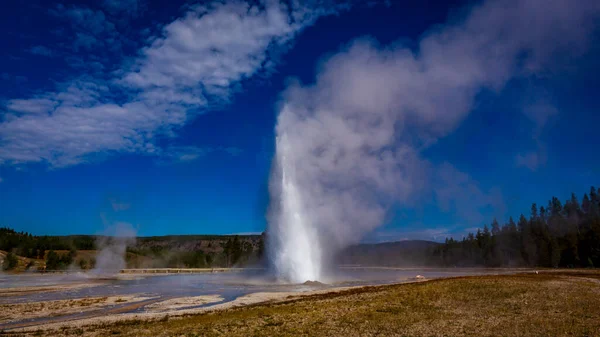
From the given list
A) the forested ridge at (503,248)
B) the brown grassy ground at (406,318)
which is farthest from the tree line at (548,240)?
the brown grassy ground at (406,318)

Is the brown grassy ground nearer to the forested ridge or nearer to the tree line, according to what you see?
the forested ridge

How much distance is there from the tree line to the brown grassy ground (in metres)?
68.2

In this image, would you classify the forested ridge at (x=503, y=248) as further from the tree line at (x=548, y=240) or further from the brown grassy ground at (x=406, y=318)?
the brown grassy ground at (x=406, y=318)

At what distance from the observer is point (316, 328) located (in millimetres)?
19344

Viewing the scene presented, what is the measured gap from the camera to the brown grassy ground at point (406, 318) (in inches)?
702

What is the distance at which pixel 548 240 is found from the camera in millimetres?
92000

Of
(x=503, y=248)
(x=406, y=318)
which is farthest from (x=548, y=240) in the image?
(x=406, y=318)

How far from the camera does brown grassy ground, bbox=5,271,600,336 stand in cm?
1784

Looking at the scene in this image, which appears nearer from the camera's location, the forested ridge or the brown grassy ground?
the brown grassy ground

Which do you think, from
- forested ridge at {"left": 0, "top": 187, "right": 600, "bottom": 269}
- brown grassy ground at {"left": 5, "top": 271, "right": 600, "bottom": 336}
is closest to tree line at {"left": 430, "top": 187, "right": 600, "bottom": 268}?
forested ridge at {"left": 0, "top": 187, "right": 600, "bottom": 269}

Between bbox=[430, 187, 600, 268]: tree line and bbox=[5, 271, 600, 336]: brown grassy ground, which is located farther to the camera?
bbox=[430, 187, 600, 268]: tree line

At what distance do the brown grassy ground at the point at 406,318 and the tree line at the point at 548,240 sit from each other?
68173 millimetres

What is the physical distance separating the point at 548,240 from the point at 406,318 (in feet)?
289

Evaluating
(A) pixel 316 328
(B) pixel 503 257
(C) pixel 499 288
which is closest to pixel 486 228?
(B) pixel 503 257
